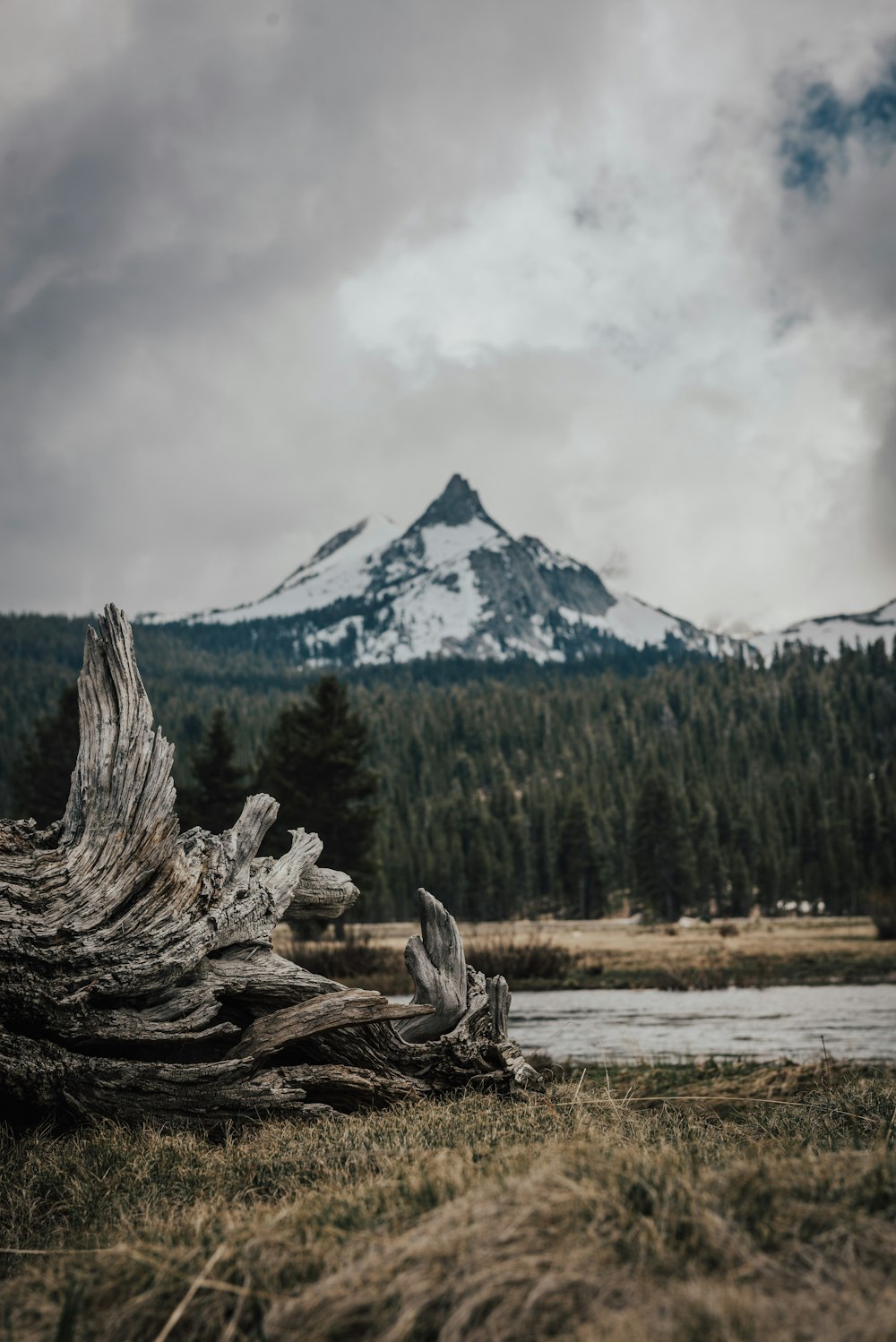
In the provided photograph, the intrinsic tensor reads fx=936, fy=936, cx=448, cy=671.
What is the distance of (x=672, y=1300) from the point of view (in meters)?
2.93

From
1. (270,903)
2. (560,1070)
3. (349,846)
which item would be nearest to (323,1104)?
(270,903)

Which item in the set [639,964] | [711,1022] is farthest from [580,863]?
[711,1022]


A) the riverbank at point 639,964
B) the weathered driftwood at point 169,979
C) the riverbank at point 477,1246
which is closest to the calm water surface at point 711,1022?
the riverbank at point 639,964

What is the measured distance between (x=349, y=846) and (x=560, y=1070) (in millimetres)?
32396

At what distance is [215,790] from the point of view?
44344mm

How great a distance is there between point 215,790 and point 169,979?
3777cm

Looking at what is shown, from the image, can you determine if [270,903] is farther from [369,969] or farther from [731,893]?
[731,893]

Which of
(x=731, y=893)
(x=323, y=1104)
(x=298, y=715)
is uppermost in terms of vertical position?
(x=298, y=715)

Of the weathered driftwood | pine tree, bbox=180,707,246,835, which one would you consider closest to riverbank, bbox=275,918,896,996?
pine tree, bbox=180,707,246,835

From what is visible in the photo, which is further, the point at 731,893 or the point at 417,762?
the point at 417,762

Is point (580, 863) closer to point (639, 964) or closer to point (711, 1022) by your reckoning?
point (639, 964)

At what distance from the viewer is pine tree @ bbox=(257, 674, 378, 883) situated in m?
43.4

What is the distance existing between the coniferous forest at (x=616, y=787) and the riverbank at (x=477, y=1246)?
1500 inches

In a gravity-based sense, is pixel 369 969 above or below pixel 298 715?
below
